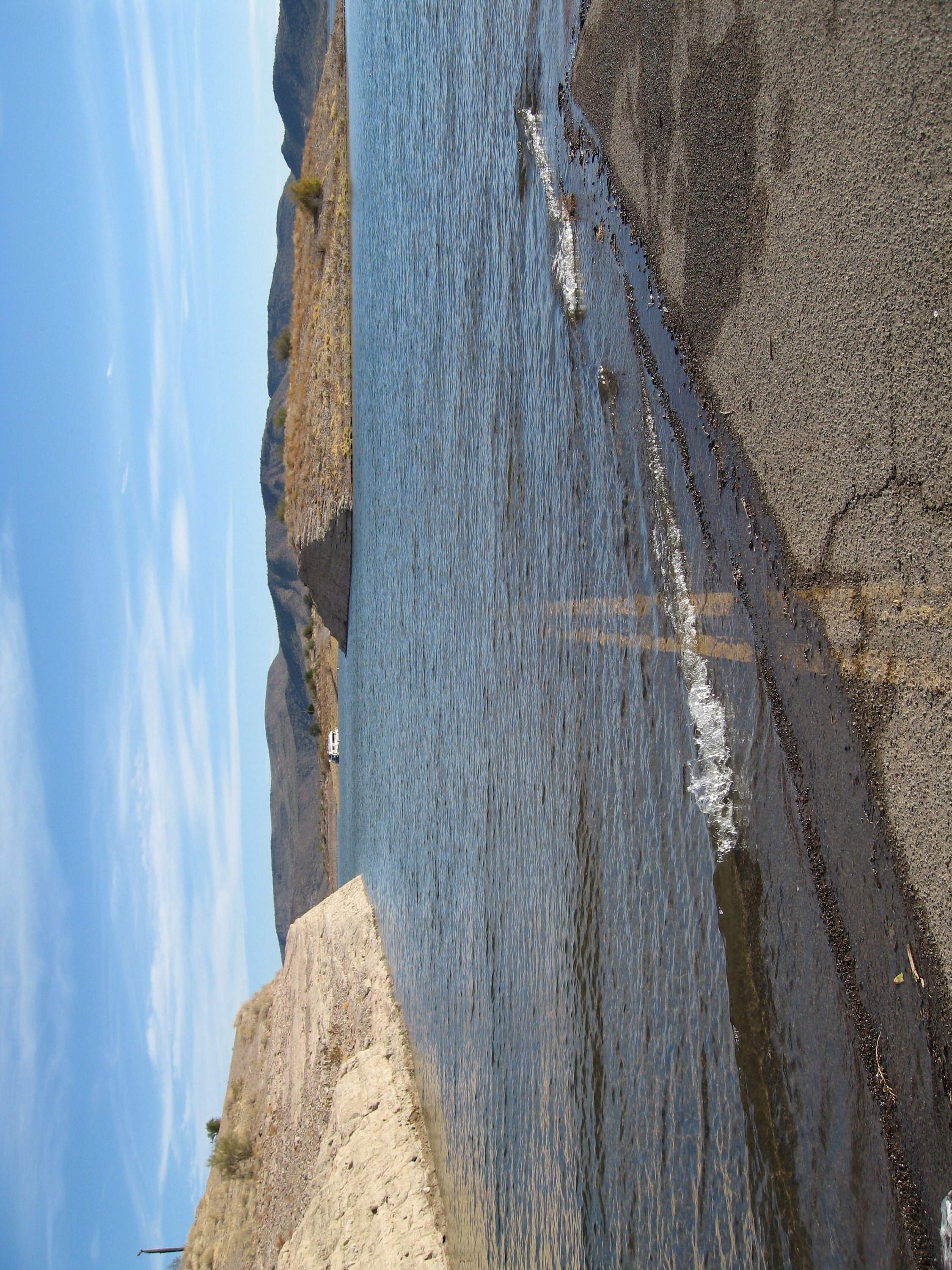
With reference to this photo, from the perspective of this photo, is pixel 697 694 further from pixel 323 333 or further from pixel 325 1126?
pixel 323 333

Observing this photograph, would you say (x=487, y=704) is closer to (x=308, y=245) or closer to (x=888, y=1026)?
(x=888, y=1026)

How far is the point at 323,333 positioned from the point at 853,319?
53.7 feet

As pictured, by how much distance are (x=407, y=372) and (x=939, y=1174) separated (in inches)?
429

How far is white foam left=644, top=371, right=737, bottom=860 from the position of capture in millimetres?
4426

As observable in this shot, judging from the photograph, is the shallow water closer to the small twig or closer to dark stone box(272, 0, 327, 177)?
the small twig

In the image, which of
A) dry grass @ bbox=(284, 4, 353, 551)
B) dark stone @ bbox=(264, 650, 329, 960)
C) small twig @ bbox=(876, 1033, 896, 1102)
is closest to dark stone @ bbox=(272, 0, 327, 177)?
dry grass @ bbox=(284, 4, 353, 551)

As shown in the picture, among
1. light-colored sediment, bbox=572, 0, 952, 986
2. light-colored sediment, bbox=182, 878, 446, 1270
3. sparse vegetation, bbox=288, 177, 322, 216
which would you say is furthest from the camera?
sparse vegetation, bbox=288, 177, 322, 216

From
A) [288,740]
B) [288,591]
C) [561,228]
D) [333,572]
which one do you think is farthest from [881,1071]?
[288,740]

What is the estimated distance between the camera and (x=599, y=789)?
573 cm

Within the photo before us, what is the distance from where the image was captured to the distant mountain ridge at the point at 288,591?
40406 mm

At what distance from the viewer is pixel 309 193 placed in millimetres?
20109

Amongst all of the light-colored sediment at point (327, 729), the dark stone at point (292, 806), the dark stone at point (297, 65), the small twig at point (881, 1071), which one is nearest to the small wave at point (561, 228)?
the small twig at point (881, 1071)

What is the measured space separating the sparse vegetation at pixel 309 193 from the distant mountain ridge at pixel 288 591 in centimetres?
1776

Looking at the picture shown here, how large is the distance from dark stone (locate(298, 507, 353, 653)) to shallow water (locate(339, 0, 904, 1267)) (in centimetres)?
479
